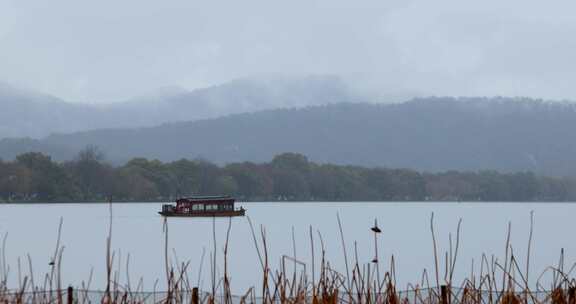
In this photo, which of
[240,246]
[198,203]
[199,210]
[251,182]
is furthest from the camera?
[251,182]

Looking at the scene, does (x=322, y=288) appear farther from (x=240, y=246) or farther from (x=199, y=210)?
(x=199, y=210)

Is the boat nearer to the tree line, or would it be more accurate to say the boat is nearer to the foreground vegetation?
the tree line

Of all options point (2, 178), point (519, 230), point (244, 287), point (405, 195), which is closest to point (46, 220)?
point (2, 178)

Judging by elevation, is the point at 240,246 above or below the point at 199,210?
below

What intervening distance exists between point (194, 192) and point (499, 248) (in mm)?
87119

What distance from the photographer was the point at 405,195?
178125 mm

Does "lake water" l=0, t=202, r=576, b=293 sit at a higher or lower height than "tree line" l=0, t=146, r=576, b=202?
lower

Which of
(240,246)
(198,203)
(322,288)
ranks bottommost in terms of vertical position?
(240,246)

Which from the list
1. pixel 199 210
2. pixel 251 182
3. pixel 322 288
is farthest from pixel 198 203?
pixel 322 288

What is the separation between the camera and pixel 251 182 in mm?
155250

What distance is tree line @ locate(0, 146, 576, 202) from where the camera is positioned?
417 feet

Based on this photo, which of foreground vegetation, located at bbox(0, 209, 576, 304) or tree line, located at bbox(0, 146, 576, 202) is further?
tree line, located at bbox(0, 146, 576, 202)

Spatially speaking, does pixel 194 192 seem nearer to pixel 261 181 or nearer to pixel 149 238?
pixel 261 181

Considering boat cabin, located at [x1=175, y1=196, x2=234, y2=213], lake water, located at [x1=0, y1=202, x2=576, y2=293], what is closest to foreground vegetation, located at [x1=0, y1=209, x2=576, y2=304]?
lake water, located at [x1=0, y1=202, x2=576, y2=293]
